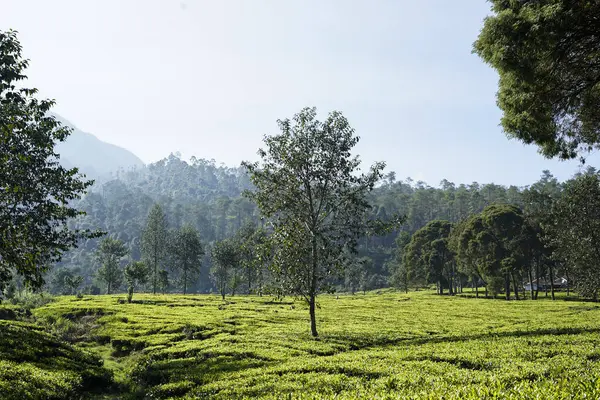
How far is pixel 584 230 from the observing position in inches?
2303

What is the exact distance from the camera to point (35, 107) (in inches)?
914

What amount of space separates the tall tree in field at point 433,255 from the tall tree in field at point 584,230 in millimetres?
36052

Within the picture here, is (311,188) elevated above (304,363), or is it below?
above

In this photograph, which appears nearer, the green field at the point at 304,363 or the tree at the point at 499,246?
the green field at the point at 304,363

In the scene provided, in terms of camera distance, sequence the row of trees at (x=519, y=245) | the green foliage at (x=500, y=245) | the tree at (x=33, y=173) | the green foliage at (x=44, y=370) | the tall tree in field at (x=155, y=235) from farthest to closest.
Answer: the tall tree in field at (x=155, y=235) < the green foliage at (x=500, y=245) < the row of trees at (x=519, y=245) < the tree at (x=33, y=173) < the green foliage at (x=44, y=370)

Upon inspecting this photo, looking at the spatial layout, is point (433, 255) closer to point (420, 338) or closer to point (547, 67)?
point (420, 338)

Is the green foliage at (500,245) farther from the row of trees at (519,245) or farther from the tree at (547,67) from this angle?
the tree at (547,67)

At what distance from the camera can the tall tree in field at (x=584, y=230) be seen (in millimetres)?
55938

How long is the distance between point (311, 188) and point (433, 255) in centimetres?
7352

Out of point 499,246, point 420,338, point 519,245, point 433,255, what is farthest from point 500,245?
point 420,338

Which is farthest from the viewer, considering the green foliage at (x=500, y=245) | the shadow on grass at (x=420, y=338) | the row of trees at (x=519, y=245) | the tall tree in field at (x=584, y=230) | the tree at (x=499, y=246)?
the green foliage at (x=500, y=245)

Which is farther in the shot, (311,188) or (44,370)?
(311,188)

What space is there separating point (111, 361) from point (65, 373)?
A: 30.0 ft

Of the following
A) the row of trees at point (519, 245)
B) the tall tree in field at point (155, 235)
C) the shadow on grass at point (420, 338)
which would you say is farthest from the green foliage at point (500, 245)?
the tall tree in field at point (155, 235)
